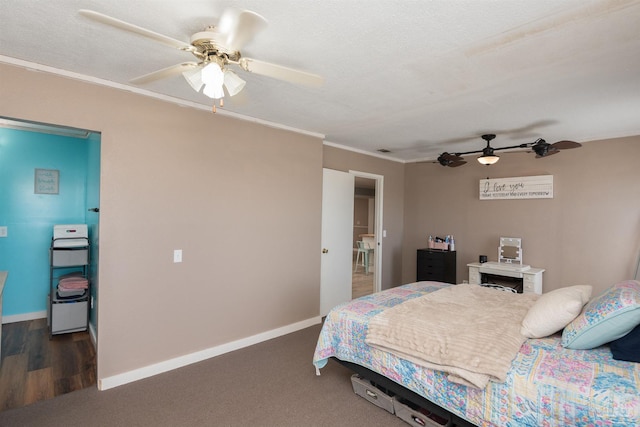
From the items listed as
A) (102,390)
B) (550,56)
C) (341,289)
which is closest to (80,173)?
(102,390)

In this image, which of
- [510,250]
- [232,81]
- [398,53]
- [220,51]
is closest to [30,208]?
[232,81]

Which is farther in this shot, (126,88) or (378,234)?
(378,234)

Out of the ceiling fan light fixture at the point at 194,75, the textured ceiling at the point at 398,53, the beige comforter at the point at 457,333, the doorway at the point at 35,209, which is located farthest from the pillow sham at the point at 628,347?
the doorway at the point at 35,209

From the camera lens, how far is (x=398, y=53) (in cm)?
210

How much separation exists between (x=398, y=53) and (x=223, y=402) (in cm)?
282

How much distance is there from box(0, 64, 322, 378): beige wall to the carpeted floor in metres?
0.28

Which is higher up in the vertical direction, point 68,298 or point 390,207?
point 390,207

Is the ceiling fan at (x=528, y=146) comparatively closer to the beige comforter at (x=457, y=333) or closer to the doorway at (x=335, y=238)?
the doorway at (x=335, y=238)

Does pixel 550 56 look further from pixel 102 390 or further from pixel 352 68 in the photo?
pixel 102 390

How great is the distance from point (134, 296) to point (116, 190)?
921mm

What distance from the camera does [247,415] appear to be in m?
2.35

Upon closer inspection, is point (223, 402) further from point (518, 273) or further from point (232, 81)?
point (518, 273)

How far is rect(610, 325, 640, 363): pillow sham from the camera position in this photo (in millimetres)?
1689

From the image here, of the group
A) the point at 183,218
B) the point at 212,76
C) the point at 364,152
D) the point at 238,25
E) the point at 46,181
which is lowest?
the point at 183,218
